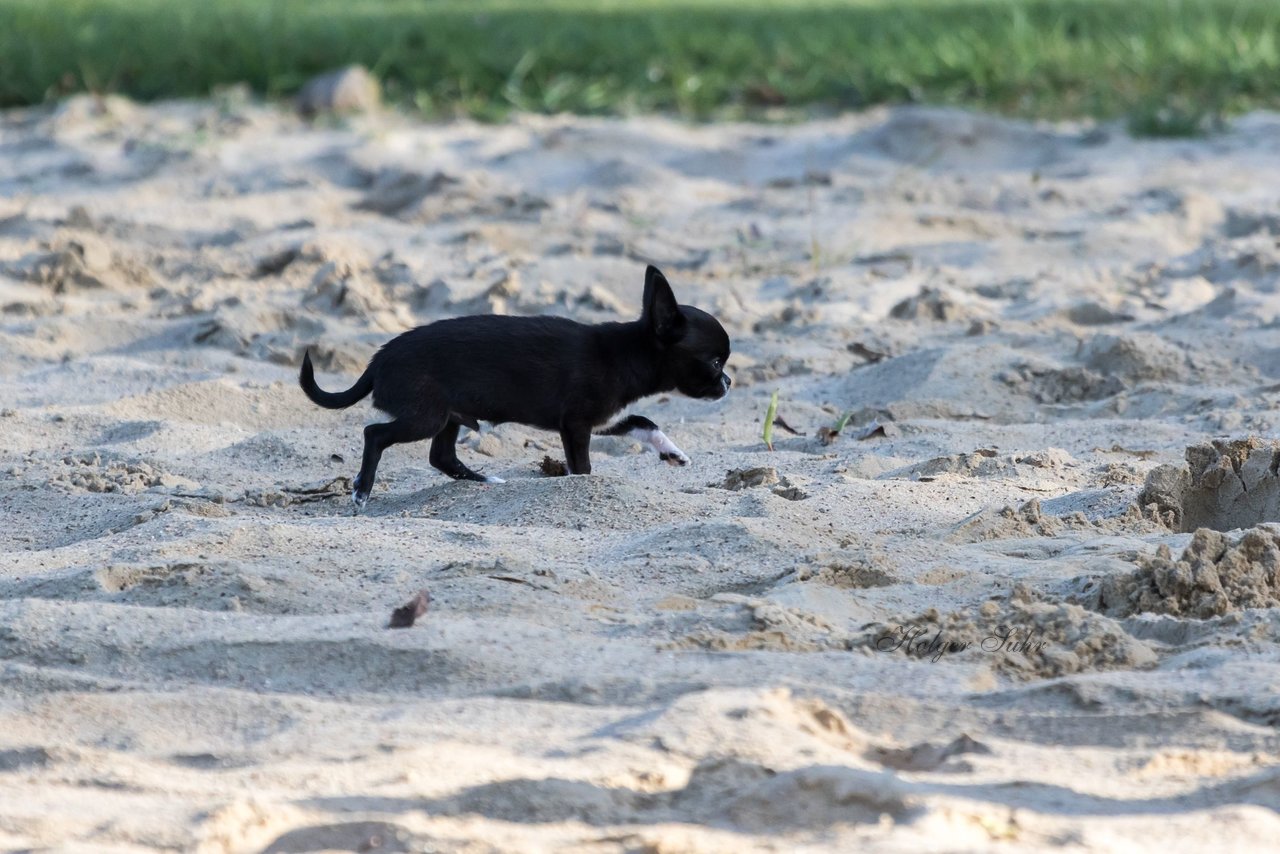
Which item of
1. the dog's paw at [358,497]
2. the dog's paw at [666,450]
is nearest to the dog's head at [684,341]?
the dog's paw at [666,450]

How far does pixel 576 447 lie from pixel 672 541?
105cm

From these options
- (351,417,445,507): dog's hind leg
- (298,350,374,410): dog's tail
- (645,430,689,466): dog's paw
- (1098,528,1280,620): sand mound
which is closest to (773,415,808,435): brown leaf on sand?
(645,430,689,466): dog's paw

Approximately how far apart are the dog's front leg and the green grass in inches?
219

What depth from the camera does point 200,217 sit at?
8.43m

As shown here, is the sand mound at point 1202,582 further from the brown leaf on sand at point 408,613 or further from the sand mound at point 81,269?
the sand mound at point 81,269

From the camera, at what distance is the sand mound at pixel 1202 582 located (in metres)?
3.49

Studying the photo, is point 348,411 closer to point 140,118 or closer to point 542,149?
point 542,149

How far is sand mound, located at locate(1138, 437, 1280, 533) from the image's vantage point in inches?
167

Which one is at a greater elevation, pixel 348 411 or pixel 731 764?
pixel 731 764

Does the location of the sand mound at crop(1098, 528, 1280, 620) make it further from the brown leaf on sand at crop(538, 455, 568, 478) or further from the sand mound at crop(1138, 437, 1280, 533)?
the brown leaf on sand at crop(538, 455, 568, 478)

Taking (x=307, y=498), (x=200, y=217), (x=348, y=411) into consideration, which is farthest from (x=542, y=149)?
(x=307, y=498)

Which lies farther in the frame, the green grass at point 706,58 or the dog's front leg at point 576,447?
the green grass at point 706,58

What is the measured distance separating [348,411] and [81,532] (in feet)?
4.85

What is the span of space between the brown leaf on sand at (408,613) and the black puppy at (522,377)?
1.20 meters
